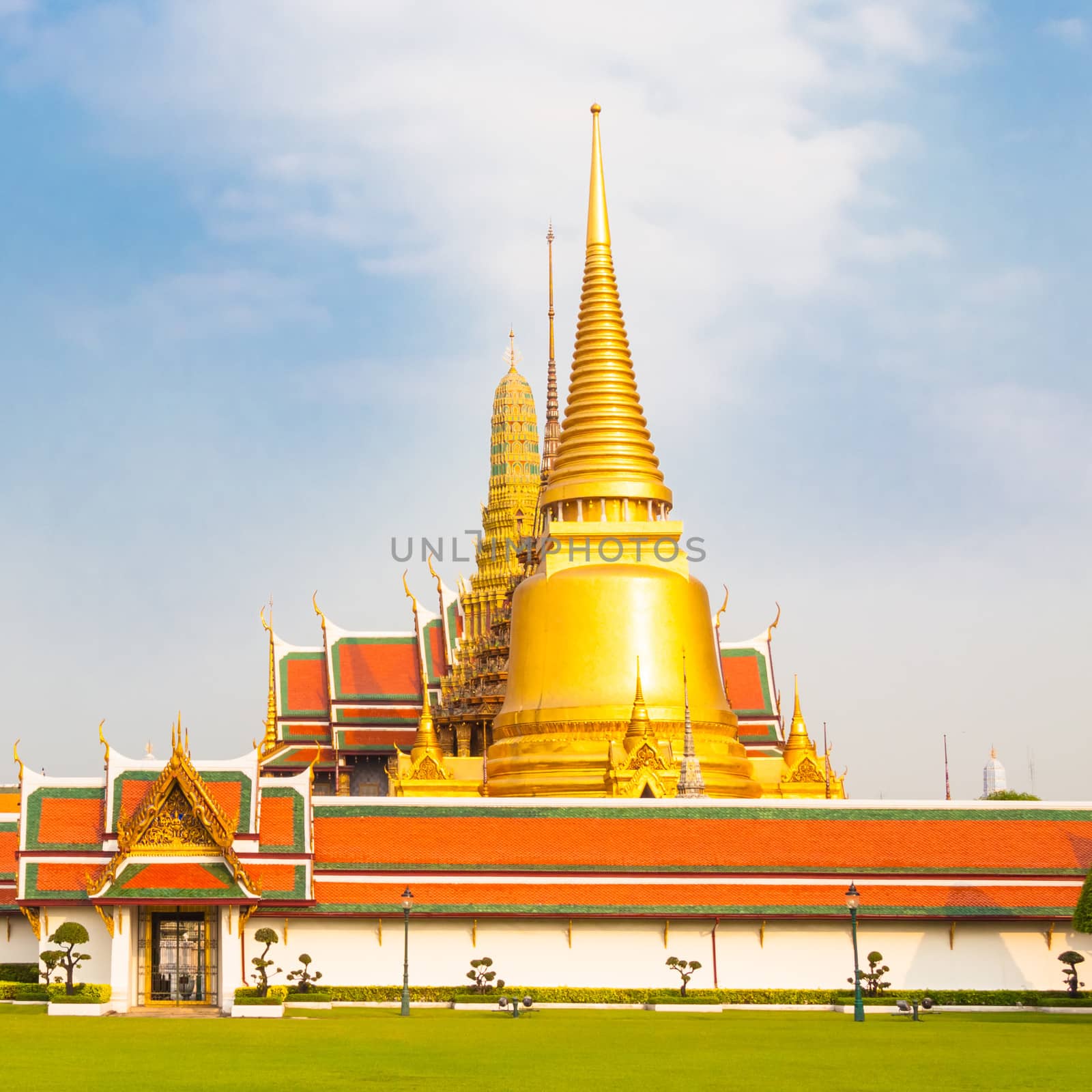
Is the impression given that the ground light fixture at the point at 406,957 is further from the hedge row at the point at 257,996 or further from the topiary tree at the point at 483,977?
the hedge row at the point at 257,996

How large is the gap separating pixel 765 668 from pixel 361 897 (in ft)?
75.9

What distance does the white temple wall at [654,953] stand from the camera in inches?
1081

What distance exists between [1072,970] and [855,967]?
5.25 m

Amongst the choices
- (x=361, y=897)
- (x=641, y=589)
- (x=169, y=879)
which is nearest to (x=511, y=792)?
(x=641, y=589)

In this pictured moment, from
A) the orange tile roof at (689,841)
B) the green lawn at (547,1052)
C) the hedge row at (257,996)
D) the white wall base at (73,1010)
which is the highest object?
the orange tile roof at (689,841)

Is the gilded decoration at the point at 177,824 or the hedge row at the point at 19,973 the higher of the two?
the gilded decoration at the point at 177,824

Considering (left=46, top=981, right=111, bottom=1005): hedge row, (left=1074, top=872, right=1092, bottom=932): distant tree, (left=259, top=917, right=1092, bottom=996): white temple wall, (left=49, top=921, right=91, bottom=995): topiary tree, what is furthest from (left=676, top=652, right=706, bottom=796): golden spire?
(left=46, top=981, right=111, bottom=1005): hedge row

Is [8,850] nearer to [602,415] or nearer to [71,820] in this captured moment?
[71,820]

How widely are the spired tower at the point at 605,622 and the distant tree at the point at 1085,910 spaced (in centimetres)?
1027

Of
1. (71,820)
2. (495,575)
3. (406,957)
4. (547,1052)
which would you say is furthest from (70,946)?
(495,575)

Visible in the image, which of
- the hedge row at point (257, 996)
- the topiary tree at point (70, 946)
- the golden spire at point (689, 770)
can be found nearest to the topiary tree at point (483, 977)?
the hedge row at point (257, 996)

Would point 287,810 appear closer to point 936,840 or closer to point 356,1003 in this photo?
point 356,1003

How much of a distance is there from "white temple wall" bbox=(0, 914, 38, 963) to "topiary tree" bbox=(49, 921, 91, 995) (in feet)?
7.25

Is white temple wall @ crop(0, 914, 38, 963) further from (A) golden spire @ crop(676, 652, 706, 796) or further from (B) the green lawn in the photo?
(A) golden spire @ crop(676, 652, 706, 796)
